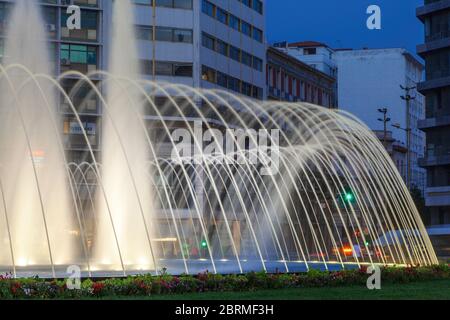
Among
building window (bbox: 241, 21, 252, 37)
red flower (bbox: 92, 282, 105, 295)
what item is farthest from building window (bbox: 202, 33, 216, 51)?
red flower (bbox: 92, 282, 105, 295)

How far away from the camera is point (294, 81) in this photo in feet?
386

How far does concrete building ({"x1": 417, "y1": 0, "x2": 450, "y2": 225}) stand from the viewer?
91.6m

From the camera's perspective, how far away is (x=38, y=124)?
4134 cm

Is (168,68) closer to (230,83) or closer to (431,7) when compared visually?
(230,83)

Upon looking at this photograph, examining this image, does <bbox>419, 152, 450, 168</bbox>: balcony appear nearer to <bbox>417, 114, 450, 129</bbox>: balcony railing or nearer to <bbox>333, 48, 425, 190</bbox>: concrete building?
<bbox>417, 114, 450, 129</bbox>: balcony railing

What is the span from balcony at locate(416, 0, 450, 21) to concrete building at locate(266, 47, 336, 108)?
19.2m

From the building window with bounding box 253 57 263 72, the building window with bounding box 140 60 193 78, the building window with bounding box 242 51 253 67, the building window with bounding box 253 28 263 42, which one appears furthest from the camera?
the building window with bounding box 253 28 263 42

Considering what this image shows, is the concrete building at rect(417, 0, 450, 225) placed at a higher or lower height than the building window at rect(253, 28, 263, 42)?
lower

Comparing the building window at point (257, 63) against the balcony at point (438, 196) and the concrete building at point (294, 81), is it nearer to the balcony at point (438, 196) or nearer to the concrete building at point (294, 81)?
the concrete building at point (294, 81)

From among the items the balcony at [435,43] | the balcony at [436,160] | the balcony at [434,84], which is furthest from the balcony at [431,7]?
the balcony at [436,160]

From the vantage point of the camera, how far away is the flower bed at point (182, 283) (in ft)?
73.4

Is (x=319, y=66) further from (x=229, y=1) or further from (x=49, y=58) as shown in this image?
(x=49, y=58)

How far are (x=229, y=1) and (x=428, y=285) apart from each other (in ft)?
240
